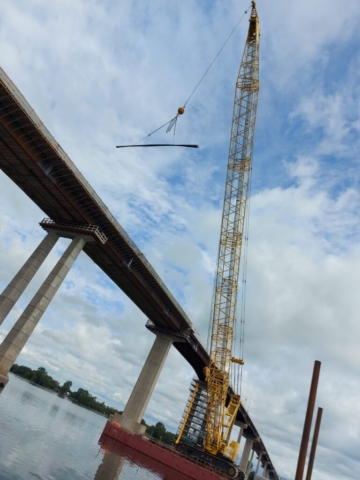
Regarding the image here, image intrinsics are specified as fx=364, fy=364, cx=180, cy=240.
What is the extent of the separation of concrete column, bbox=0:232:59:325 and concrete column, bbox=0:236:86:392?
2.43 metres

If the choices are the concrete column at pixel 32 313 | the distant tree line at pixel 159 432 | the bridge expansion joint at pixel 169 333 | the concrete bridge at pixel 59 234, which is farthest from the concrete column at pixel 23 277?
the distant tree line at pixel 159 432

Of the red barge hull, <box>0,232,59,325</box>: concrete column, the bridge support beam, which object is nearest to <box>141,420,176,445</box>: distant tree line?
the bridge support beam

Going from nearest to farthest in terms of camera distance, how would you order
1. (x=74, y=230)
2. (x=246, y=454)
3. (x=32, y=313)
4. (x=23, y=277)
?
1. (x=32, y=313)
2. (x=23, y=277)
3. (x=74, y=230)
4. (x=246, y=454)

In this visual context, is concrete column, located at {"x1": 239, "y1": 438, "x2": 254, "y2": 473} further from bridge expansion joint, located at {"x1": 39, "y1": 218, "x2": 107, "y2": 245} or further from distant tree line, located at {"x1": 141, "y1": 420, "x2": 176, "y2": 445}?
bridge expansion joint, located at {"x1": 39, "y1": 218, "x2": 107, "y2": 245}

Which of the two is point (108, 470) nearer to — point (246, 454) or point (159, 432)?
point (246, 454)

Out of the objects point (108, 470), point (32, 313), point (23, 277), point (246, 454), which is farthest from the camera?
point (246, 454)

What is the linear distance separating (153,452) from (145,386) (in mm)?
18016

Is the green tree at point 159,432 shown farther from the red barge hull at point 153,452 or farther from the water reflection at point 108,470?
the water reflection at point 108,470

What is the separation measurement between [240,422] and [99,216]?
276ft

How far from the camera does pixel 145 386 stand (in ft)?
219

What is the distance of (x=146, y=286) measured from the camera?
6041 cm

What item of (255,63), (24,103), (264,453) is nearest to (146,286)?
(24,103)

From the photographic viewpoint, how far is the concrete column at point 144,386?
64.1m

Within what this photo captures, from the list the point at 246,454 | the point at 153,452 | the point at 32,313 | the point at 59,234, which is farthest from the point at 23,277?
the point at 246,454
